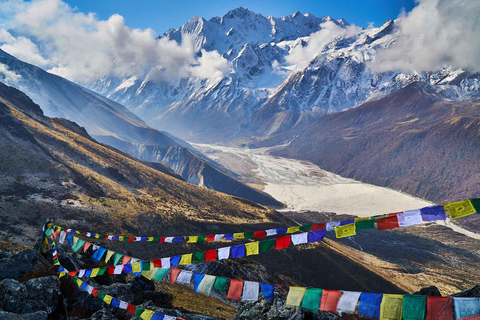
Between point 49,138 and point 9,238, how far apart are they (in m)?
39.1

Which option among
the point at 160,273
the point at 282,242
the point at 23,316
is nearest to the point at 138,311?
the point at 160,273

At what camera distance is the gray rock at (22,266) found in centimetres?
1146

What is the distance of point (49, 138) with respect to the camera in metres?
60.5

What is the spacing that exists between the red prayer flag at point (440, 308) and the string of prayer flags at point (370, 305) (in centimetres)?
107

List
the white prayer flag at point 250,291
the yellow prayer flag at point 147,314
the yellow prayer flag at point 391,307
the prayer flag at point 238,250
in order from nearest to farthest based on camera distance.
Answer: the yellow prayer flag at point 391,307
the white prayer flag at point 250,291
the yellow prayer flag at point 147,314
the prayer flag at point 238,250

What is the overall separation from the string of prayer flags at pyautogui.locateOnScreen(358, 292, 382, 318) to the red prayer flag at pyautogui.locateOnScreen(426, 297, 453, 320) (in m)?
1.07

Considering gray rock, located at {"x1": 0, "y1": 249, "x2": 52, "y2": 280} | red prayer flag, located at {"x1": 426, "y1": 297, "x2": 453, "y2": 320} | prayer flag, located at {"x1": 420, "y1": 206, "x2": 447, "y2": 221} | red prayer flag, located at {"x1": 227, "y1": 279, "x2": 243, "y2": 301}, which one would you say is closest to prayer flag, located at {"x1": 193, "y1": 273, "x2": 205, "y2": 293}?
red prayer flag, located at {"x1": 227, "y1": 279, "x2": 243, "y2": 301}

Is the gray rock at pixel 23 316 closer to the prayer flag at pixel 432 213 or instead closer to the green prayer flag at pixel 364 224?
the green prayer flag at pixel 364 224

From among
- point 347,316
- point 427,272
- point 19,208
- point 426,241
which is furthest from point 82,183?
point 426,241

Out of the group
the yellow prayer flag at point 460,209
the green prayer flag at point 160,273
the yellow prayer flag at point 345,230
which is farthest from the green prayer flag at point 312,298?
the green prayer flag at point 160,273

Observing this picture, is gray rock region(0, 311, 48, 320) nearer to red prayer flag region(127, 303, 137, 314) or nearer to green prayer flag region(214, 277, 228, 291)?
red prayer flag region(127, 303, 137, 314)

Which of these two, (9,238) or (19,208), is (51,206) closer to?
(19,208)

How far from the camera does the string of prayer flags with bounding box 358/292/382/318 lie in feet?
22.4

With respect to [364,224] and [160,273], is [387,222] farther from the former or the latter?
[160,273]
